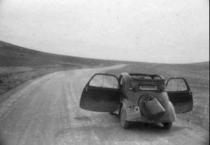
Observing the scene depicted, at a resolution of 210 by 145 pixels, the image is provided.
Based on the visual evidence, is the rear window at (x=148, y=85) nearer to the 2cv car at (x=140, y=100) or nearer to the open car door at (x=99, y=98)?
the 2cv car at (x=140, y=100)

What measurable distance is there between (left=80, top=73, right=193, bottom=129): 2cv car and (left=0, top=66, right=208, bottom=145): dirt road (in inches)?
14.7

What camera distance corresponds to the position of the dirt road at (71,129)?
6418mm

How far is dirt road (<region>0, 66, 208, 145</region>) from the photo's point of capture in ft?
21.1

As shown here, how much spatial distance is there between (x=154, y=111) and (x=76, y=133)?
75.8 inches

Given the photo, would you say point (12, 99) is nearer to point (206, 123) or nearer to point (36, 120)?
point (36, 120)

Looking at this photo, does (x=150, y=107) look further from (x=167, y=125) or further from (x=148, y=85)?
(x=167, y=125)

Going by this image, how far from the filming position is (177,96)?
8578 mm

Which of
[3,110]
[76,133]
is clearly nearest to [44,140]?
[76,133]

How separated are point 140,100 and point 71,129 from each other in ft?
6.15

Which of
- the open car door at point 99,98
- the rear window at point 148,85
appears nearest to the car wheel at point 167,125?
Result: the rear window at point 148,85

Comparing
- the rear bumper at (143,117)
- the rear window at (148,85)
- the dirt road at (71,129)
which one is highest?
the rear window at (148,85)

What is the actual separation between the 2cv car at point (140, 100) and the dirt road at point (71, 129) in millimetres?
374

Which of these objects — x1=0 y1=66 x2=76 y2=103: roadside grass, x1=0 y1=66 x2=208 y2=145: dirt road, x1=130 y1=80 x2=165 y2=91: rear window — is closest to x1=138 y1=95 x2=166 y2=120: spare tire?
x1=130 y1=80 x2=165 y2=91: rear window

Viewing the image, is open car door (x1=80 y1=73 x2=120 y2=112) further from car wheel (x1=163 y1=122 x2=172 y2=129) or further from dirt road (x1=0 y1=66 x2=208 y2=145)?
car wheel (x1=163 y1=122 x2=172 y2=129)
